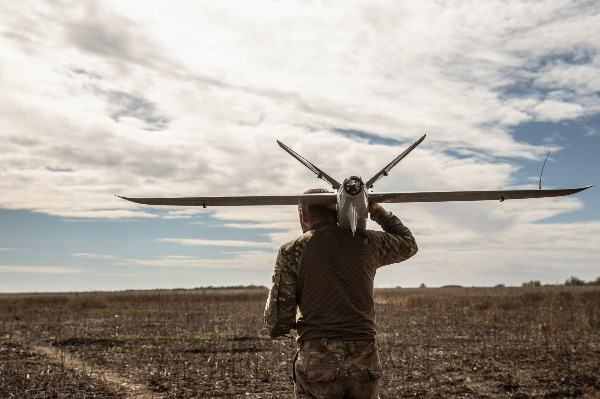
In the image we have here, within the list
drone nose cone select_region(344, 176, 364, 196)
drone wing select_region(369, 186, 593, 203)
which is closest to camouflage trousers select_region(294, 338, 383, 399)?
drone nose cone select_region(344, 176, 364, 196)

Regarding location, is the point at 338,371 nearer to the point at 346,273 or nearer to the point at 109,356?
the point at 346,273

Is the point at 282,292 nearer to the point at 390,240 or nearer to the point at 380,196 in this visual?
the point at 390,240

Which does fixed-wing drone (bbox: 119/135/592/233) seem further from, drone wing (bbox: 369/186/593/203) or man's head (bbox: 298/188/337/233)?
man's head (bbox: 298/188/337/233)

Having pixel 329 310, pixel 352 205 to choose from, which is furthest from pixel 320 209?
pixel 329 310

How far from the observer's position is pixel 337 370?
12.1ft

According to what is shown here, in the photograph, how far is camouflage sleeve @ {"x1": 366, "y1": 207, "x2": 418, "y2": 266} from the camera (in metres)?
4.12

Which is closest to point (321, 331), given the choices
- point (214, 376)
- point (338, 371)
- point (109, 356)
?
point (338, 371)

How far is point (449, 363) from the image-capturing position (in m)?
12.5

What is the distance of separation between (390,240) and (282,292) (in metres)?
0.93

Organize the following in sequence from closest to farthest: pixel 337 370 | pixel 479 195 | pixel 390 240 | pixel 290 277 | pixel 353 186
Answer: pixel 337 370 < pixel 290 277 < pixel 353 186 < pixel 390 240 < pixel 479 195

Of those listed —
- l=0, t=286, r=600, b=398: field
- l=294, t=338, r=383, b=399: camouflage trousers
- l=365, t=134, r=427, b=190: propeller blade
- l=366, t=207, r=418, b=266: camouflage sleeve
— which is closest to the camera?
l=294, t=338, r=383, b=399: camouflage trousers

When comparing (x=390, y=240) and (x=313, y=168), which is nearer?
(x=390, y=240)

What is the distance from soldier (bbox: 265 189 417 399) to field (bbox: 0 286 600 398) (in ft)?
20.7

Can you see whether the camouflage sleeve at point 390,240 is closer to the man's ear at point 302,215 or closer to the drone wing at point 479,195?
the man's ear at point 302,215
